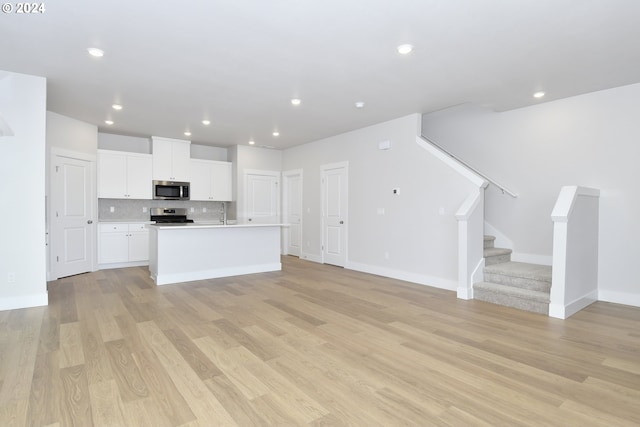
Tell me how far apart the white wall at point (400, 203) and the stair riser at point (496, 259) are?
1.46 ft

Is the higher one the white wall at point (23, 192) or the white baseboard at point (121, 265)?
the white wall at point (23, 192)

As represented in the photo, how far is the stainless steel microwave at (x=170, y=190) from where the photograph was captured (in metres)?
7.19

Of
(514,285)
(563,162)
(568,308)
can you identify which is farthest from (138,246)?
(563,162)

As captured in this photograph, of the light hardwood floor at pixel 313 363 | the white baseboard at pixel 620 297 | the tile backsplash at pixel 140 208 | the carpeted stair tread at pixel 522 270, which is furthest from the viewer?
the tile backsplash at pixel 140 208

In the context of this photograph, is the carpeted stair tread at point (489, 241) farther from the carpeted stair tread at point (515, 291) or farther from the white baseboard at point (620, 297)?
the white baseboard at point (620, 297)

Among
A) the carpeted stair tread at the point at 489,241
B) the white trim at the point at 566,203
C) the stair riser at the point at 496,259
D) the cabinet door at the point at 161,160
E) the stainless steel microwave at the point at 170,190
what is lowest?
the stair riser at the point at 496,259

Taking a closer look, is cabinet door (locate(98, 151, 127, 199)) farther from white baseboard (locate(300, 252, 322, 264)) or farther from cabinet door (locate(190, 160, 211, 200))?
white baseboard (locate(300, 252, 322, 264))

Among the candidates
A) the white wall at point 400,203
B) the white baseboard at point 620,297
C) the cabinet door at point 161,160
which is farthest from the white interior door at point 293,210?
the white baseboard at point 620,297

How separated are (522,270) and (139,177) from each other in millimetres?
7175

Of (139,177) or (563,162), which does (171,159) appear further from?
(563,162)

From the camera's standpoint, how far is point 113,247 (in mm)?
6613

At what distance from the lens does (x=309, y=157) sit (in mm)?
7812

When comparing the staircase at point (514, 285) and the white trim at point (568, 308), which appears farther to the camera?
the staircase at point (514, 285)

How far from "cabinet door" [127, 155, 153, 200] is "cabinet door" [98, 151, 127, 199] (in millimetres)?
92
